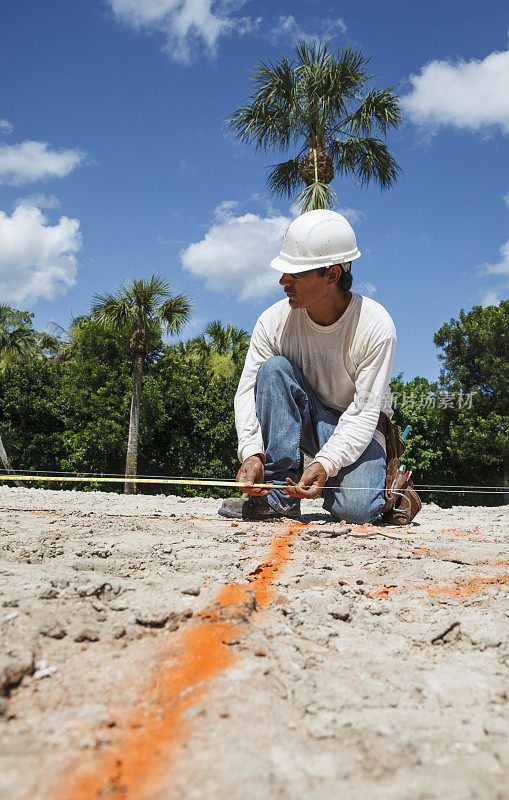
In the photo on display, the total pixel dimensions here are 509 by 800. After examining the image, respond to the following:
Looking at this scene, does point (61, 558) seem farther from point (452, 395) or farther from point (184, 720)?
point (452, 395)

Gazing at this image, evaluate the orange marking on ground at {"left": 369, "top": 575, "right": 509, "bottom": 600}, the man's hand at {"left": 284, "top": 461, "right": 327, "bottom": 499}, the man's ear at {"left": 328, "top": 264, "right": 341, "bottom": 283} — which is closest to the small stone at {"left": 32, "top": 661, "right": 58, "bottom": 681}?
the orange marking on ground at {"left": 369, "top": 575, "right": 509, "bottom": 600}

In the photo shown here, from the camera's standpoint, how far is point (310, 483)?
2.58m

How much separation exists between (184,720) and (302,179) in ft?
A: 32.4

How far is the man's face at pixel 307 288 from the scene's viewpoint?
108 inches

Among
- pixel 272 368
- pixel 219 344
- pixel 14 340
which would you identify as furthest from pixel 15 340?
pixel 272 368

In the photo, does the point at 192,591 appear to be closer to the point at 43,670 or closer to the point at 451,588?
the point at 43,670

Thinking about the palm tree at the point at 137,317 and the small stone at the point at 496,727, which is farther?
the palm tree at the point at 137,317

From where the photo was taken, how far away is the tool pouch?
2.99 meters

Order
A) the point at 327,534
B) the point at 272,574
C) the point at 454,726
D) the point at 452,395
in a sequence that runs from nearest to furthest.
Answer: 1. the point at 454,726
2. the point at 272,574
3. the point at 327,534
4. the point at 452,395

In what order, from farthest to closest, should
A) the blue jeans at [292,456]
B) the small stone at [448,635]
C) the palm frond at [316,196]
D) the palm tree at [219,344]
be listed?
the palm tree at [219,344]
the palm frond at [316,196]
the blue jeans at [292,456]
the small stone at [448,635]

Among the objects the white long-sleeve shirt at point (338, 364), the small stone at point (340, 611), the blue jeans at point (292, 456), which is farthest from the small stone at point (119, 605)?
the blue jeans at point (292, 456)

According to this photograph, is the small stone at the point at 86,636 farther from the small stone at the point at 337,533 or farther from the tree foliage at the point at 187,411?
the tree foliage at the point at 187,411

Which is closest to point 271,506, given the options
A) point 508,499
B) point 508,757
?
point 508,757

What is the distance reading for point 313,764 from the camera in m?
0.69
